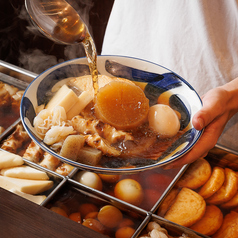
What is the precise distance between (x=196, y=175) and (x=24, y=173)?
98 cm

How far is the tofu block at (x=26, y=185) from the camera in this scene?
1374 millimetres

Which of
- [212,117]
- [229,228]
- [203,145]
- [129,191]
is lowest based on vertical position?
[229,228]

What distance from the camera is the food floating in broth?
1.10m

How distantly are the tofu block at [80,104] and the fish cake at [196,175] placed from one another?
717 mm

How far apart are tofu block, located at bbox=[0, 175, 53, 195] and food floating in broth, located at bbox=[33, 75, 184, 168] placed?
40 cm

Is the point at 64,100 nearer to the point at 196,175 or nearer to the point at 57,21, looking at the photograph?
the point at 57,21

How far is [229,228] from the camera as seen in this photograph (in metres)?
1.35

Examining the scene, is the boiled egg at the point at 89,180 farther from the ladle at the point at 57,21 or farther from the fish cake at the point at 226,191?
the ladle at the point at 57,21

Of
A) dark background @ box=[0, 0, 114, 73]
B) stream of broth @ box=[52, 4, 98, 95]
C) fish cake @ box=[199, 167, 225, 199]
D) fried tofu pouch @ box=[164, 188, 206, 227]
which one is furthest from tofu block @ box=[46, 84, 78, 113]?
dark background @ box=[0, 0, 114, 73]

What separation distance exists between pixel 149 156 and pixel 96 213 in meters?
0.44

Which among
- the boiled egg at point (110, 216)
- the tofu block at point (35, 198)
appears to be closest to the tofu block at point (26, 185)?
the tofu block at point (35, 198)

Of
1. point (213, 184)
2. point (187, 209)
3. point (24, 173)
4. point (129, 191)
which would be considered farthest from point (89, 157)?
point (213, 184)

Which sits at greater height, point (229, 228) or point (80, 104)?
point (80, 104)

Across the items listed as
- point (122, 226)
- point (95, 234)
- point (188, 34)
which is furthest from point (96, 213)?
point (188, 34)
